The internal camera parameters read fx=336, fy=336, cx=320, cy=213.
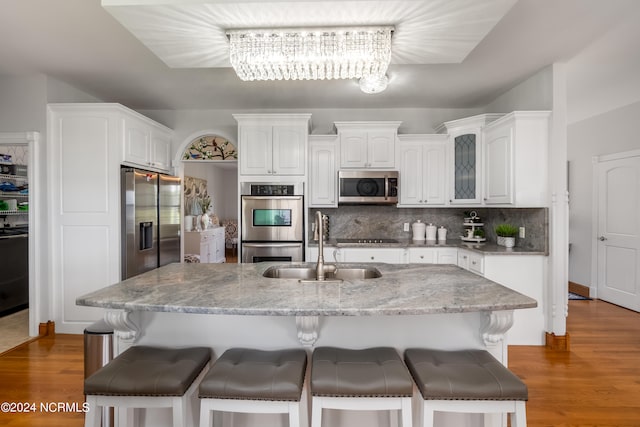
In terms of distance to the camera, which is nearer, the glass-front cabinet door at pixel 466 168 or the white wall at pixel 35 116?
the white wall at pixel 35 116

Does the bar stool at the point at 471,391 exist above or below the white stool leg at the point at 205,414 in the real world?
above

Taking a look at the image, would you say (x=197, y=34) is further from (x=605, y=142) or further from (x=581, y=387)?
(x=605, y=142)

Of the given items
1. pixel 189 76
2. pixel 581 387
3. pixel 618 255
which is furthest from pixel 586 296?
pixel 189 76

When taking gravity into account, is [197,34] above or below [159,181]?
A: above

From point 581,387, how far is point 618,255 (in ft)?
9.94

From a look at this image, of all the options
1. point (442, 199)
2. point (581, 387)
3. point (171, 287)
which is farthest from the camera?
point (442, 199)

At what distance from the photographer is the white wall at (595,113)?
2.93 meters

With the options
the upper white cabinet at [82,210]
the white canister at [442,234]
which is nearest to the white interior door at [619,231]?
the white canister at [442,234]

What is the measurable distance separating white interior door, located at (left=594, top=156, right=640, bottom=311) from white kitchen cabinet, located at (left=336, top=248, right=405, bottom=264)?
3.09 m

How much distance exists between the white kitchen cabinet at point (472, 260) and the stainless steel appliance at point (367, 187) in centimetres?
96

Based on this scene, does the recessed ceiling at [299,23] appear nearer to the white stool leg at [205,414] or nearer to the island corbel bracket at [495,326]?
the island corbel bracket at [495,326]

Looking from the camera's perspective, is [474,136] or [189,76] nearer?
[189,76]

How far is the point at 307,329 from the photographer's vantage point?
155 cm

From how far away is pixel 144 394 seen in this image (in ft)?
4.30
